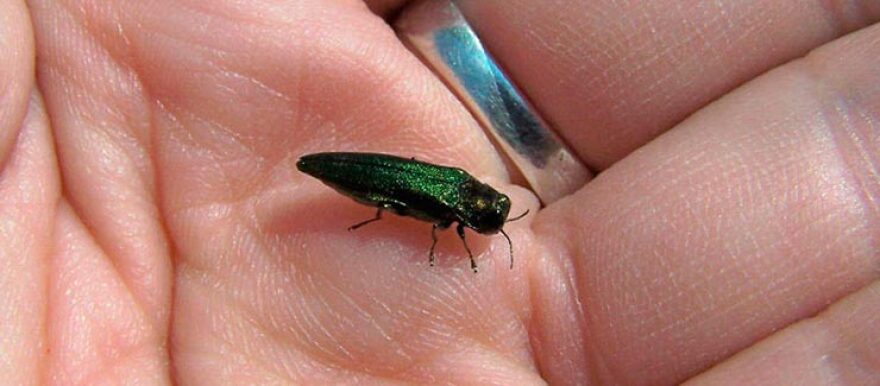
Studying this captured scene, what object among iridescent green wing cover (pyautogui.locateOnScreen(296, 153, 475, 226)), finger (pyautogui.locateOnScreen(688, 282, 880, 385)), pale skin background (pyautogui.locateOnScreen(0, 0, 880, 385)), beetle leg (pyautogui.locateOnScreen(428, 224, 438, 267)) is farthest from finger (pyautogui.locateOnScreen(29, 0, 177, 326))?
finger (pyautogui.locateOnScreen(688, 282, 880, 385))

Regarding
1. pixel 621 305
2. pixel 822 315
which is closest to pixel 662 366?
pixel 621 305

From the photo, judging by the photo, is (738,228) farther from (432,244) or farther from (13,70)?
(13,70)

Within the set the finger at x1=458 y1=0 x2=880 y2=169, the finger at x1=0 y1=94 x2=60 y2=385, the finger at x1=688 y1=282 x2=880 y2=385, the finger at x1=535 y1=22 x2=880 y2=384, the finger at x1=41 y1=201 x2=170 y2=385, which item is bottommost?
the finger at x1=688 y1=282 x2=880 y2=385

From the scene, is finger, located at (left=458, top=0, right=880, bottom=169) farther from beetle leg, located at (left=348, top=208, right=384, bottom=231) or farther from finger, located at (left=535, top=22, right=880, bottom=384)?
beetle leg, located at (left=348, top=208, right=384, bottom=231)

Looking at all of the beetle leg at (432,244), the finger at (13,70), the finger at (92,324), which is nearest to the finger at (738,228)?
the beetle leg at (432,244)

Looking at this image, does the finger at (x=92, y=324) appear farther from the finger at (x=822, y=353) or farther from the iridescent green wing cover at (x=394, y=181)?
the finger at (x=822, y=353)
